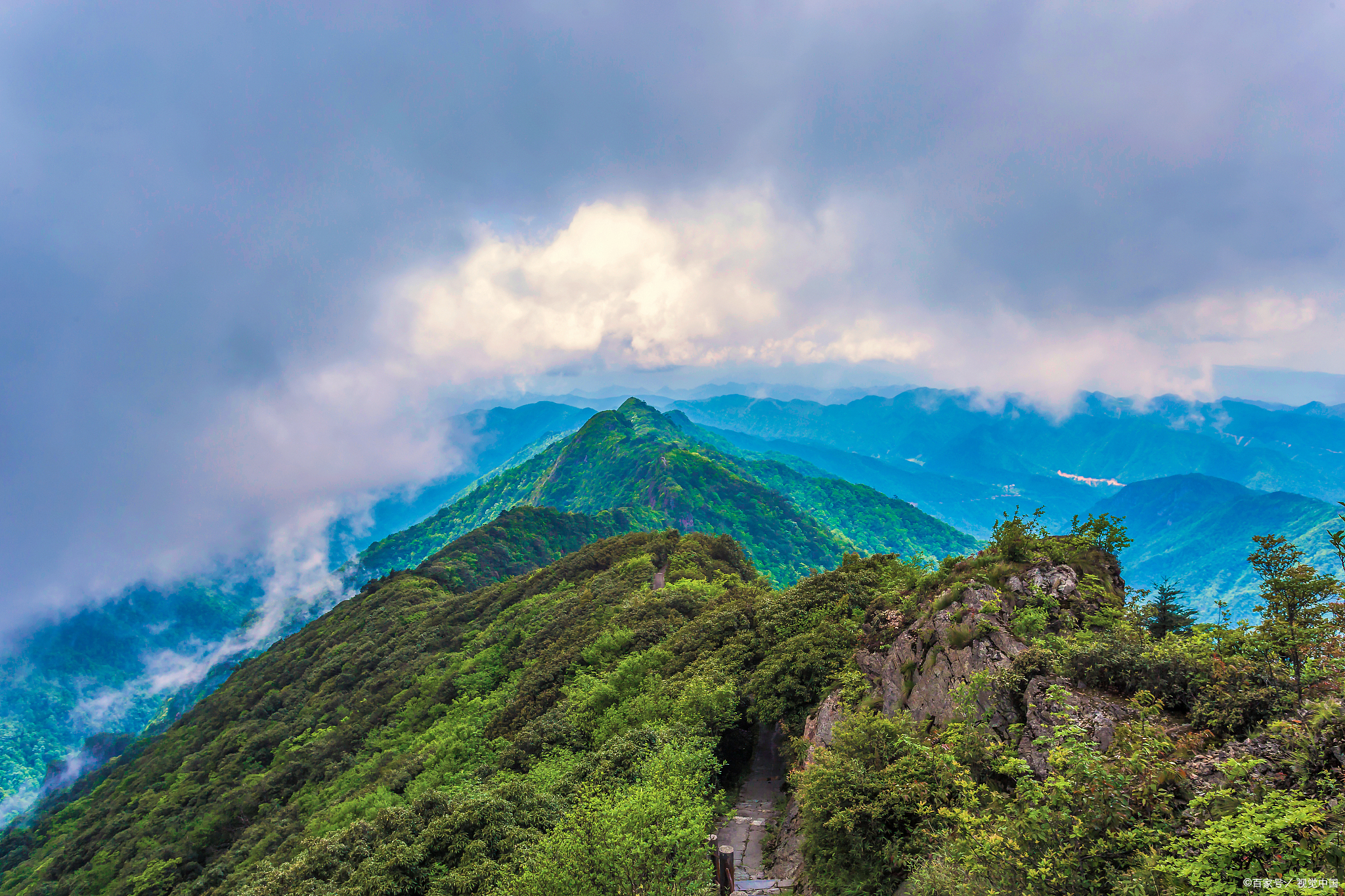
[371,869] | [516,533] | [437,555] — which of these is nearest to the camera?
[371,869]

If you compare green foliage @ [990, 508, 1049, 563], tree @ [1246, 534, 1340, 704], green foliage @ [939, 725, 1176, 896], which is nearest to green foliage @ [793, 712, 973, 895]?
green foliage @ [939, 725, 1176, 896]

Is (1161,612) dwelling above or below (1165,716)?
above

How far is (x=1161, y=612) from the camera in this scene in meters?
18.9

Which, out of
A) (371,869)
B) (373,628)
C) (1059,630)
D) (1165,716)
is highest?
(373,628)

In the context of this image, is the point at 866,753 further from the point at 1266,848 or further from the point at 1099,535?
the point at 1099,535

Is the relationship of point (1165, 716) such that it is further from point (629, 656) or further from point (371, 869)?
point (629, 656)

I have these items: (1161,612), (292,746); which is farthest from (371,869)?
(292,746)

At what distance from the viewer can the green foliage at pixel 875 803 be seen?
1512 cm

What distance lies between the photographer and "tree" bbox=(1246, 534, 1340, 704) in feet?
37.8

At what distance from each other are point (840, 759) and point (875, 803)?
184 cm


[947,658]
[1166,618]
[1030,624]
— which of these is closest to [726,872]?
[947,658]

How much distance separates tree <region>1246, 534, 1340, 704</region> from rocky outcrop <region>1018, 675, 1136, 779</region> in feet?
12.0

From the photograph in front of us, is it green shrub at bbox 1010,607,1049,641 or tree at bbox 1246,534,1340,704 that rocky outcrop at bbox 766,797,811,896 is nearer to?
green shrub at bbox 1010,607,1049,641

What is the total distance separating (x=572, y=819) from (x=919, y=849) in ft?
36.0
